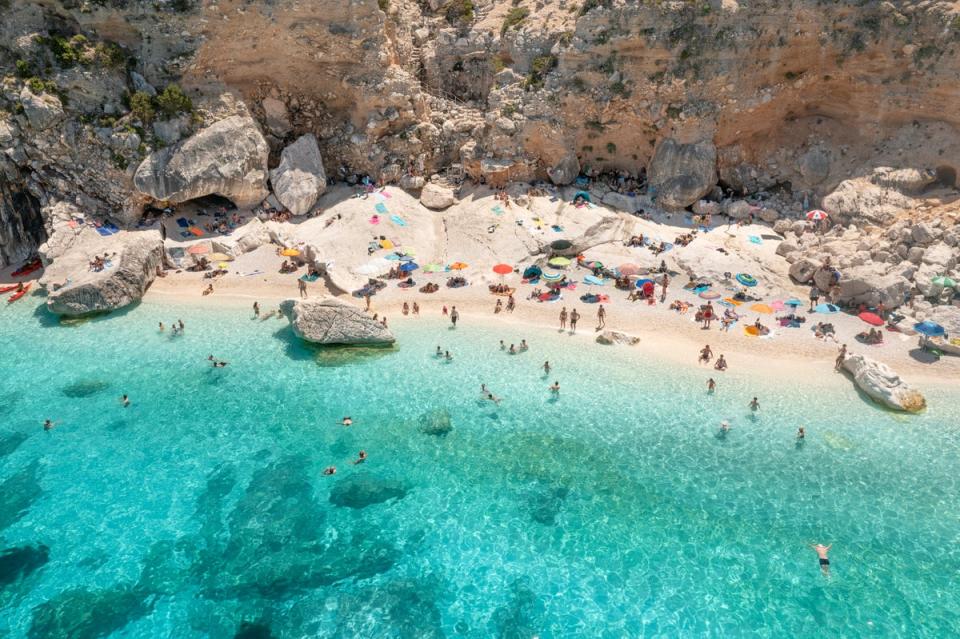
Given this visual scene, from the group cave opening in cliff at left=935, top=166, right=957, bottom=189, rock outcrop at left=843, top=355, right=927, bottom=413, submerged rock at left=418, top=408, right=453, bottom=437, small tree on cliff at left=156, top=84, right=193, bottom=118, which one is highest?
small tree on cliff at left=156, top=84, right=193, bottom=118

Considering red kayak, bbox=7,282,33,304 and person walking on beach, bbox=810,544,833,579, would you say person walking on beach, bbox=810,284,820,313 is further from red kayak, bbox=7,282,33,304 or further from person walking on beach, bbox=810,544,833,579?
red kayak, bbox=7,282,33,304

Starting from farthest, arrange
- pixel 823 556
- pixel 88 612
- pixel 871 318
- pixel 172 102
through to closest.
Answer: pixel 172 102 → pixel 871 318 → pixel 823 556 → pixel 88 612

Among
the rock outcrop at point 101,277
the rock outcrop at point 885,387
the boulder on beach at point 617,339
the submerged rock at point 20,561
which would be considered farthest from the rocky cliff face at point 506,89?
the submerged rock at point 20,561

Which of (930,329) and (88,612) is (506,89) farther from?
(88,612)

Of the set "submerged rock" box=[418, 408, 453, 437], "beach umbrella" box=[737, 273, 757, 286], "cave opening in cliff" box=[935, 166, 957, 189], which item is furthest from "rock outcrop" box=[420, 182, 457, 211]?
"cave opening in cliff" box=[935, 166, 957, 189]

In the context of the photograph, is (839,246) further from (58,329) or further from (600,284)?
(58,329)

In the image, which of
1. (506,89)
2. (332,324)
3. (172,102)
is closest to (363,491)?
(332,324)
